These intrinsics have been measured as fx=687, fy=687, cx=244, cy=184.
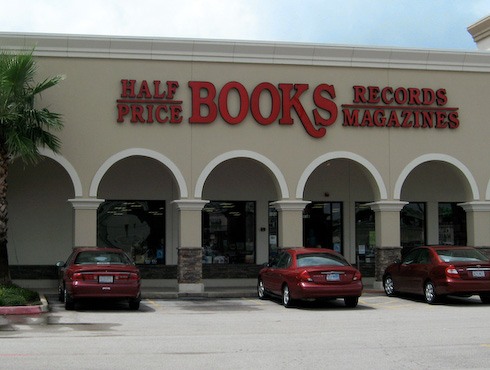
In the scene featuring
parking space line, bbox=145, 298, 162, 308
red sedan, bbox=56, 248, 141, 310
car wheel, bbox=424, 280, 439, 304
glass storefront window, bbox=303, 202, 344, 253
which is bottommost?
parking space line, bbox=145, 298, 162, 308

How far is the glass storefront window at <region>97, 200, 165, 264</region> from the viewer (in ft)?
→ 76.5

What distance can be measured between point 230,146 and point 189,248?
3.35m

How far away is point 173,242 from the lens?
925 inches

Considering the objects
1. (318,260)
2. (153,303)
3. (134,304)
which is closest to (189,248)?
(153,303)

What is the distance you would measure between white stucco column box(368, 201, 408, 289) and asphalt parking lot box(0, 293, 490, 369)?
430 cm

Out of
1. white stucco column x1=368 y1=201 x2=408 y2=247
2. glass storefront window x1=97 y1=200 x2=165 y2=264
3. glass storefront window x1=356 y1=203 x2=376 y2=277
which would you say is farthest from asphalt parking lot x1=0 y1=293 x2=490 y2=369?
glass storefront window x1=356 y1=203 x2=376 y2=277

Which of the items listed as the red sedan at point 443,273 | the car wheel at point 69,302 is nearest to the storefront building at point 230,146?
the red sedan at point 443,273

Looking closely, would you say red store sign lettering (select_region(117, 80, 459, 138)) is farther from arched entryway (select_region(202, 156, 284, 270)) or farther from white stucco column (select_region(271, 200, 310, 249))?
arched entryway (select_region(202, 156, 284, 270))

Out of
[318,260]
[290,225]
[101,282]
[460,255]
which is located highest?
[290,225]

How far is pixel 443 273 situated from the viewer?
16.7 meters

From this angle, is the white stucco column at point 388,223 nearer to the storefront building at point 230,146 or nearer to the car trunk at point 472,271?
the storefront building at point 230,146

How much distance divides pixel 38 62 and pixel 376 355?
14691 mm

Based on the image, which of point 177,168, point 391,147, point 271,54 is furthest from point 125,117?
point 391,147

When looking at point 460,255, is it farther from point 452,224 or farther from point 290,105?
point 452,224
